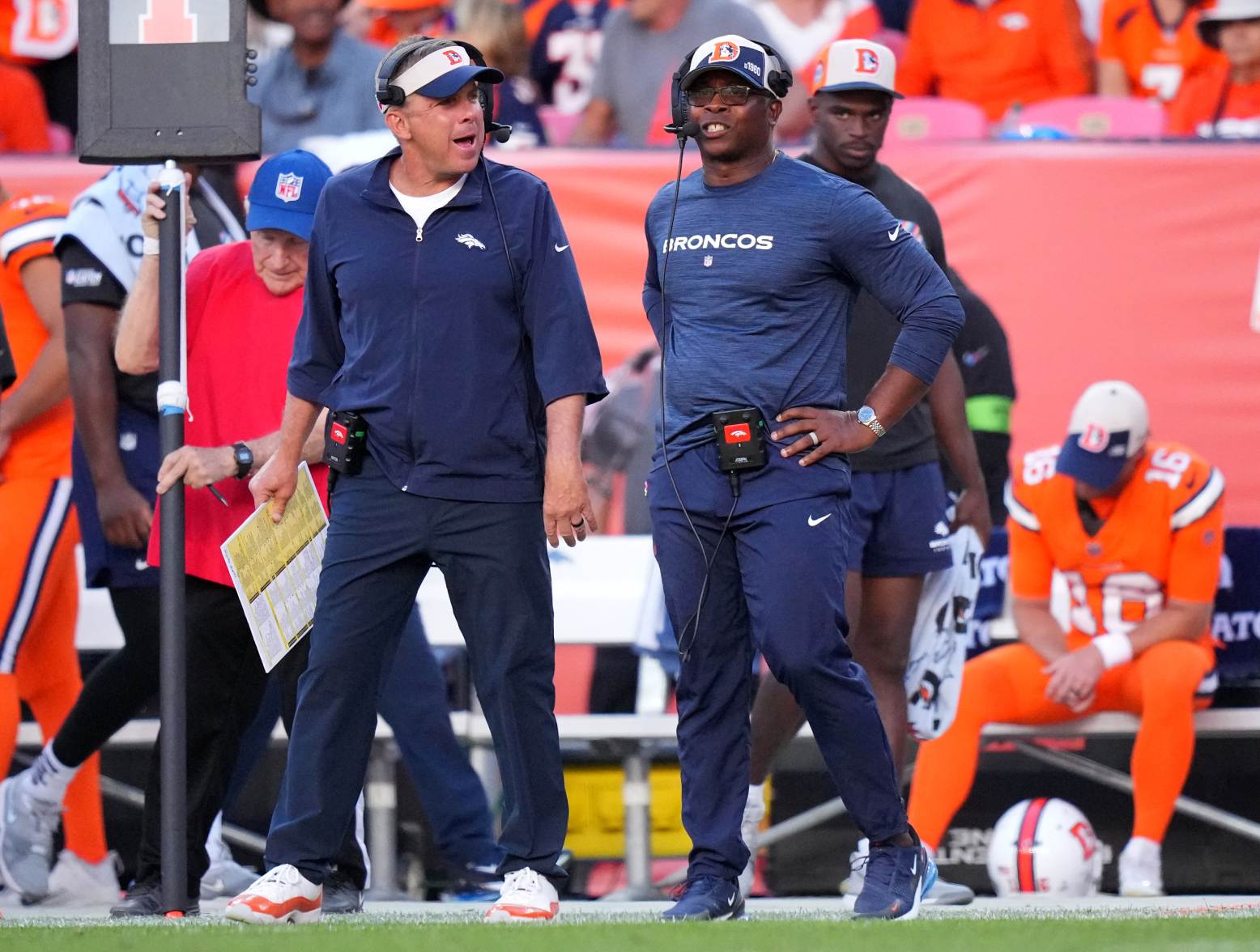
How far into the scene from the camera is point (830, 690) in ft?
14.2

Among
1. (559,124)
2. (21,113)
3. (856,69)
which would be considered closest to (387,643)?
(856,69)

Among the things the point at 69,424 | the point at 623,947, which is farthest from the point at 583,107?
the point at 623,947

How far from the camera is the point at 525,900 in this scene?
4324mm

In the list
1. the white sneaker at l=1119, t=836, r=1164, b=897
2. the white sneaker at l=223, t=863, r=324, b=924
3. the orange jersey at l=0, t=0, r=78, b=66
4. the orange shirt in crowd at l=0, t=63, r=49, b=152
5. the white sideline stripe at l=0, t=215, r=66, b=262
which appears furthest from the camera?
the orange jersey at l=0, t=0, r=78, b=66

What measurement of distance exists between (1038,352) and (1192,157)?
83 cm

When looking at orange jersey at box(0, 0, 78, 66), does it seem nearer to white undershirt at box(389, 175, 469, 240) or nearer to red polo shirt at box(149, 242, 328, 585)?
red polo shirt at box(149, 242, 328, 585)

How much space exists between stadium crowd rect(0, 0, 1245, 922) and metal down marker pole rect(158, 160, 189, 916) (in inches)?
2.6

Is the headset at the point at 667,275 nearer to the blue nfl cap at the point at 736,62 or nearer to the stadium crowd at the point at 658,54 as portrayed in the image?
the blue nfl cap at the point at 736,62

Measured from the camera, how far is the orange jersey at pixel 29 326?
19.6 ft

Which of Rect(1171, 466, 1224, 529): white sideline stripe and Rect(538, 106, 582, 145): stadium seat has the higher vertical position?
Rect(538, 106, 582, 145): stadium seat

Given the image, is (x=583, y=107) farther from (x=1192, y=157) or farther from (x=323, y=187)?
(x=323, y=187)

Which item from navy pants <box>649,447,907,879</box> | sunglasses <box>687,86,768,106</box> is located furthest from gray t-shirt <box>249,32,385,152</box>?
navy pants <box>649,447,907,879</box>

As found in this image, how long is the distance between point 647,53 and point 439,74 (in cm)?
435

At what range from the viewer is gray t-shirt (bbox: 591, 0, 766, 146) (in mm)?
8469
